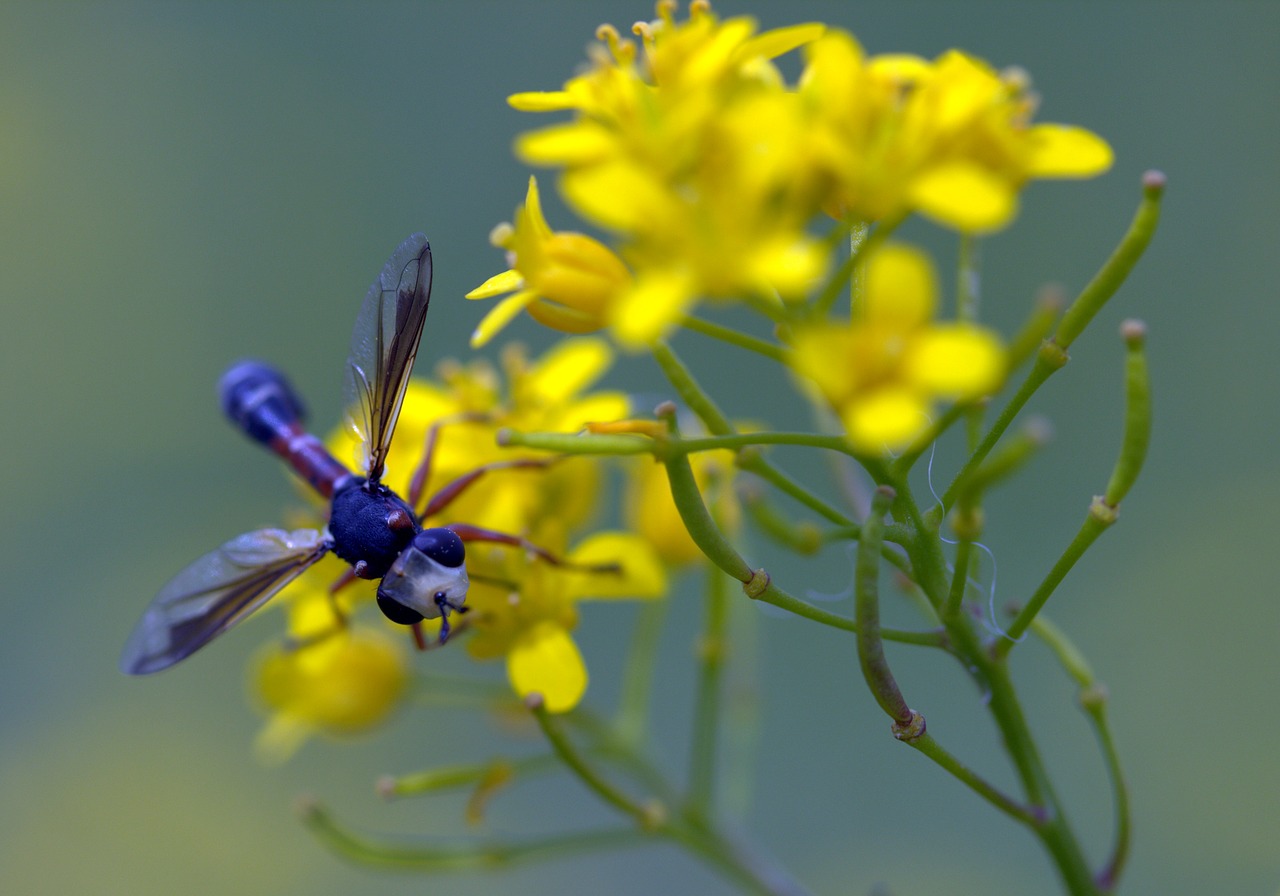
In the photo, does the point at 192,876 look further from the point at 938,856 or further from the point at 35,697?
the point at 938,856

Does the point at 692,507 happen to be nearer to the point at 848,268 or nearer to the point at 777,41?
the point at 848,268

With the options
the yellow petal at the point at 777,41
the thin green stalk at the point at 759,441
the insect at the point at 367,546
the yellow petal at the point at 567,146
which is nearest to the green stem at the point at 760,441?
the thin green stalk at the point at 759,441

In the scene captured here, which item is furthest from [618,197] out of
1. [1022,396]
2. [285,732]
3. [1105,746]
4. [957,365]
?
[285,732]

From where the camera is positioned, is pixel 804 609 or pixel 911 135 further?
pixel 804 609

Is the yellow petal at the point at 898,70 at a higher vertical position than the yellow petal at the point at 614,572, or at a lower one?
higher

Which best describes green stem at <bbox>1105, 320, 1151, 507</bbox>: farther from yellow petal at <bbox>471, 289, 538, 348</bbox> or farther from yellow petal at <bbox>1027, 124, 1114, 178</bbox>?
yellow petal at <bbox>471, 289, 538, 348</bbox>

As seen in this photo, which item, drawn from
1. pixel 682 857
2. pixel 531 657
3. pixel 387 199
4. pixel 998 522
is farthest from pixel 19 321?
pixel 531 657

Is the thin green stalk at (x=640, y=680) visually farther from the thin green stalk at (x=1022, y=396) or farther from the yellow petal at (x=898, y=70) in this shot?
the yellow petal at (x=898, y=70)
